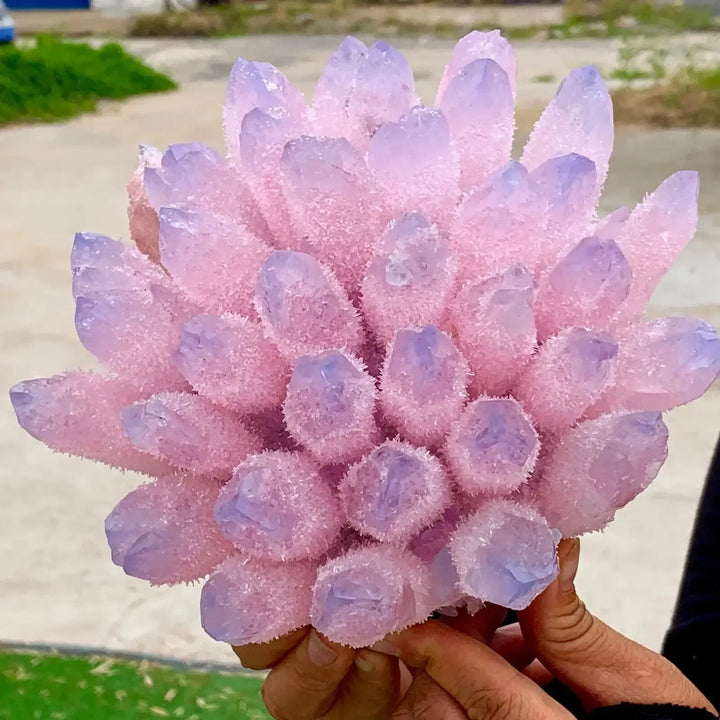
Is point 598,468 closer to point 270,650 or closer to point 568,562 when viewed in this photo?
point 568,562

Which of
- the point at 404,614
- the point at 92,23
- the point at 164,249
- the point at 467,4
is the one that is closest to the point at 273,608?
the point at 404,614

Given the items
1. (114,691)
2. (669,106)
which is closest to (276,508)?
(114,691)

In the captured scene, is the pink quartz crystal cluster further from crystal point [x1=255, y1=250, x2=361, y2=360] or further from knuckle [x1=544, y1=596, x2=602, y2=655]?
knuckle [x1=544, y1=596, x2=602, y2=655]

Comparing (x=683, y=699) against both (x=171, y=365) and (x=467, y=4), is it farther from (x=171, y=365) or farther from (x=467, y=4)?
(x=467, y=4)

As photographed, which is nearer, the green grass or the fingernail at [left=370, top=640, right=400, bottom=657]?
the fingernail at [left=370, top=640, right=400, bottom=657]

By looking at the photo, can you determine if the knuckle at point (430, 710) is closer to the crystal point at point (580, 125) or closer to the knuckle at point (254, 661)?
the knuckle at point (254, 661)

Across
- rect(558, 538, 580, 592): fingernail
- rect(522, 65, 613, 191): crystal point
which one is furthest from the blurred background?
rect(558, 538, 580, 592): fingernail
